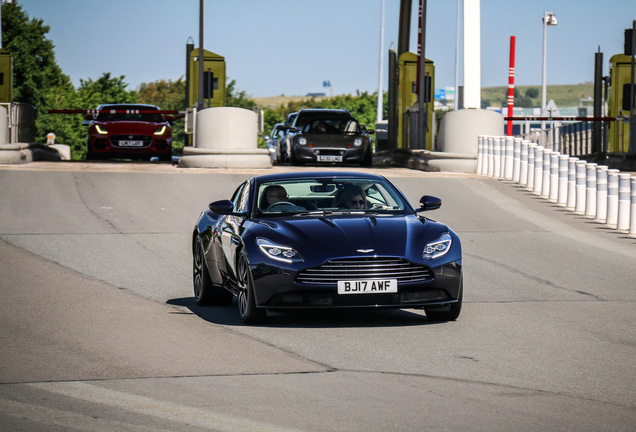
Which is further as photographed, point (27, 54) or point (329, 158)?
point (27, 54)

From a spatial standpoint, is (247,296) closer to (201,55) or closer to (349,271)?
(349,271)

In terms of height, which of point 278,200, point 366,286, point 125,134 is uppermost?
point 125,134

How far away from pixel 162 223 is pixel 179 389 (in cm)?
1093

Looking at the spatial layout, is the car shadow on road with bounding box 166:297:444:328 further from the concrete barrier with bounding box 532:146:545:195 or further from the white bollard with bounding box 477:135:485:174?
the white bollard with bounding box 477:135:485:174

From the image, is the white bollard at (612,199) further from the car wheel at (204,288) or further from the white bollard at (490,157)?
the car wheel at (204,288)

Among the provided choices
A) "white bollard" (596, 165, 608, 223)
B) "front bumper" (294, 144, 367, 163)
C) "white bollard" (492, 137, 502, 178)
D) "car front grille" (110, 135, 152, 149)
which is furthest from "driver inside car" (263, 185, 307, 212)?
"car front grille" (110, 135, 152, 149)

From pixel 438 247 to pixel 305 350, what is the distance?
66.0 inches

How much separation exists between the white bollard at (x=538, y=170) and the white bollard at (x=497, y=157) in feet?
6.46

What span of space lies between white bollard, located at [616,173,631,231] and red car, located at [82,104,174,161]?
48.2 feet

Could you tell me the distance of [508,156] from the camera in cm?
2355

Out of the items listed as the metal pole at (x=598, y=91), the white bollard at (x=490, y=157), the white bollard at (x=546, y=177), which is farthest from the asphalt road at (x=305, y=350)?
the metal pole at (x=598, y=91)

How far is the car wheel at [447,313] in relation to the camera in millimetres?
8695

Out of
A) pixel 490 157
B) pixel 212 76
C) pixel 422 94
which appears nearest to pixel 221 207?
pixel 490 157

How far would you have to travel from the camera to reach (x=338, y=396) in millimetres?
5898
